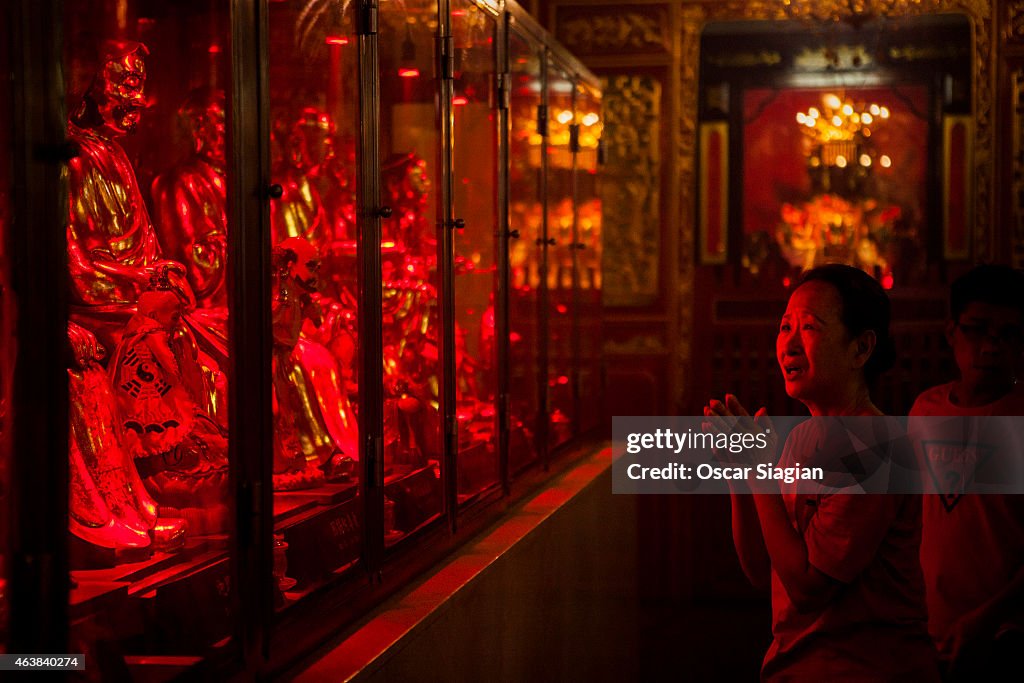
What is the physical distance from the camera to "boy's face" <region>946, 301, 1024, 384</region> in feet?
8.69

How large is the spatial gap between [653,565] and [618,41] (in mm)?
2775

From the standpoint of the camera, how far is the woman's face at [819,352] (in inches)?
75.0

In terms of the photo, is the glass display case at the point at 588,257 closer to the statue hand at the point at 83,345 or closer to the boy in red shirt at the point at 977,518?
the boy in red shirt at the point at 977,518

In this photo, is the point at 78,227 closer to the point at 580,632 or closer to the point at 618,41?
the point at 580,632

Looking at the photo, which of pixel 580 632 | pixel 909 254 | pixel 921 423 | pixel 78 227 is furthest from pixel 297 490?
pixel 909 254

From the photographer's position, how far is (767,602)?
6.30m

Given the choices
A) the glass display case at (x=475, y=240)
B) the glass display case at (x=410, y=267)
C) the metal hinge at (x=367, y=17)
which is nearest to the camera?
the metal hinge at (x=367, y=17)

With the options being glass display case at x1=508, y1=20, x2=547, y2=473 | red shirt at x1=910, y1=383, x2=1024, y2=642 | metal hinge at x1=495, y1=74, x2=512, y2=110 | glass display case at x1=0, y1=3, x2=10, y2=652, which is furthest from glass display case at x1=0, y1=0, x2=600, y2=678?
red shirt at x1=910, y1=383, x2=1024, y2=642

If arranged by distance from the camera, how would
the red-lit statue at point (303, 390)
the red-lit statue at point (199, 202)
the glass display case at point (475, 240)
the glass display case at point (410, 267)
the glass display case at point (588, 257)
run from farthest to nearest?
the glass display case at point (588, 257) < the glass display case at point (475, 240) < the glass display case at point (410, 267) < the red-lit statue at point (303, 390) < the red-lit statue at point (199, 202)

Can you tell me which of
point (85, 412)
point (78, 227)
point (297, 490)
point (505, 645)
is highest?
point (78, 227)

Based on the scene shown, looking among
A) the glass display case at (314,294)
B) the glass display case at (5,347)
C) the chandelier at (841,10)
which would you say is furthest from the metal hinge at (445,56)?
the chandelier at (841,10)

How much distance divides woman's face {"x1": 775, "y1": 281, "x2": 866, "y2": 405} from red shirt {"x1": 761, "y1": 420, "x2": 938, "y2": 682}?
66mm

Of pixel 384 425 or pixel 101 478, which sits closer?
pixel 101 478

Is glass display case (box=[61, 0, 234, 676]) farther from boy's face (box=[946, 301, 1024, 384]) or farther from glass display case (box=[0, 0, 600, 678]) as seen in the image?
boy's face (box=[946, 301, 1024, 384])
